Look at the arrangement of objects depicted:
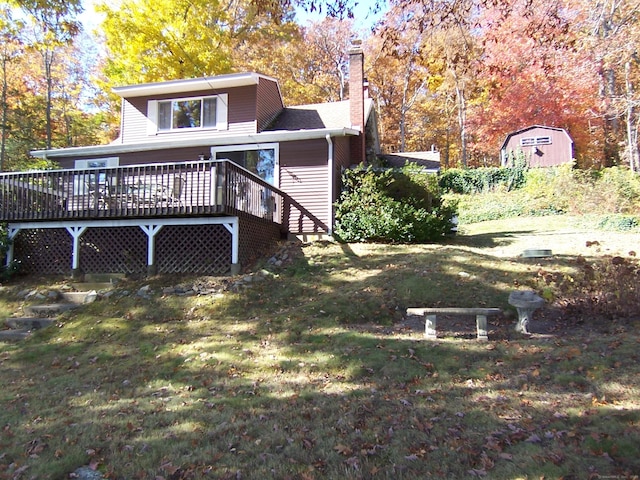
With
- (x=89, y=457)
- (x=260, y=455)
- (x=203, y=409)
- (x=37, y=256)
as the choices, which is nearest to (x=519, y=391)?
(x=260, y=455)

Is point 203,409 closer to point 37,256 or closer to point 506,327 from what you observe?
point 506,327

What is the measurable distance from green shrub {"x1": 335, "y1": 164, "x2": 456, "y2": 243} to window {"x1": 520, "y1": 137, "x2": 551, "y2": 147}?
13489 millimetres

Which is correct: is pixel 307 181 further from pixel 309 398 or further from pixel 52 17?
pixel 309 398

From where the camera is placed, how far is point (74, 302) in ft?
30.4

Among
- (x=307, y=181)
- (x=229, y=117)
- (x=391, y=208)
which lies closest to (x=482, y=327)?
(x=391, y=208)

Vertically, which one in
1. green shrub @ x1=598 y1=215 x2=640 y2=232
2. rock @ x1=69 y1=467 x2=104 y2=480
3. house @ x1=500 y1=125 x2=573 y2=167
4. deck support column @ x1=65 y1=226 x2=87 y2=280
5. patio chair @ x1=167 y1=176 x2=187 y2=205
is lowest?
rock @ x1=69 y1=467 x2=104 y2=480

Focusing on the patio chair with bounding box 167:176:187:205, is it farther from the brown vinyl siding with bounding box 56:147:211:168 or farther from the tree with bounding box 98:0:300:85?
the tree with bounding box 98:0:300:85

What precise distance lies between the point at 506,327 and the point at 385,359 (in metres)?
2.56

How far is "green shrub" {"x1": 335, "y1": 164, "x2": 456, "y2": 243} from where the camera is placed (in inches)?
460

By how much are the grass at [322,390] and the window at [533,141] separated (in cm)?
1747

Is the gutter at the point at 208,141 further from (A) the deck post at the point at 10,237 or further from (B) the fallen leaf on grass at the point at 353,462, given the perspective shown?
(B) the fallen leaf on grass at the point at 353,462

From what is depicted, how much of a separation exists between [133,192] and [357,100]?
8125 millimetres

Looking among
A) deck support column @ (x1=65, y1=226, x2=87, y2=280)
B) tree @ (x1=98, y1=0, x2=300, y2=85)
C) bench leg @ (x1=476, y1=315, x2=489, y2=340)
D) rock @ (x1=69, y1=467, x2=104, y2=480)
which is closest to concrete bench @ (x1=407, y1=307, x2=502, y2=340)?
bench leg @ (x1=476, y1=315, x2=489, y2=340)

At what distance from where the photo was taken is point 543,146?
917 inches
